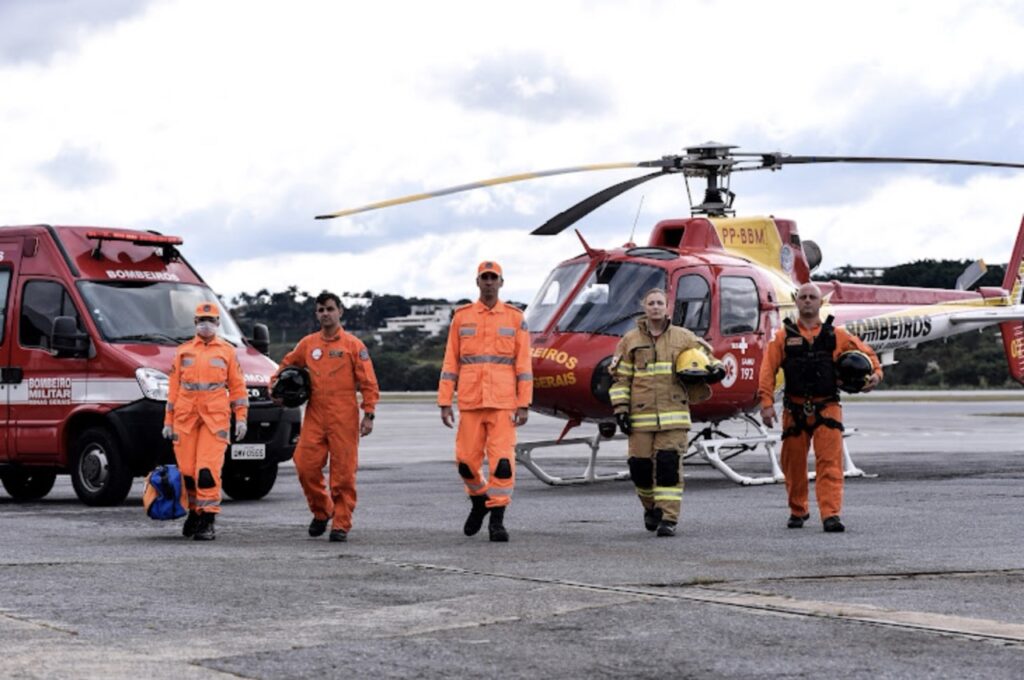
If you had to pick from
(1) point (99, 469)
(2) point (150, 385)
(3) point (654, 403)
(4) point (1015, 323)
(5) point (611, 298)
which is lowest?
(1) point (99, 469)

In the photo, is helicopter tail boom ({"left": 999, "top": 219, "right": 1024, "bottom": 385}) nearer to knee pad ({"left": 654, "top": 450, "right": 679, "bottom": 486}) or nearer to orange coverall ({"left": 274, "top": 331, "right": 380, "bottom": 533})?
knee pad ({"left": 654, "top": 450, "right": 679, "bottom": 486})

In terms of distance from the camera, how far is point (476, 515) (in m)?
11.7

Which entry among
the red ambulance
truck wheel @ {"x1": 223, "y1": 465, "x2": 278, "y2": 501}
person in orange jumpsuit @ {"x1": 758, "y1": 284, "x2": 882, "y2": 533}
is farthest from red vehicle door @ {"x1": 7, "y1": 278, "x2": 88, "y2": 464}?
person in orange jumpsuit @ {"x1": 758, "y1": 284, "x2": 882, "y2": 533}

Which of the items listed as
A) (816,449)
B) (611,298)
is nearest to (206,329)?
(816,449)

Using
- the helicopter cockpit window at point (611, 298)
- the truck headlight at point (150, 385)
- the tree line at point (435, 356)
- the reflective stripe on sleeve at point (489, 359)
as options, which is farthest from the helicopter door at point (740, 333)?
the tree line at point (435, 356)

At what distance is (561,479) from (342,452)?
6.33 meters

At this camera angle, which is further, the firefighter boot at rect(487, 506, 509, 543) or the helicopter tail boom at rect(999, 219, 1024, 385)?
the helicopter tail boom at rect(999, 219, 1024, 385)

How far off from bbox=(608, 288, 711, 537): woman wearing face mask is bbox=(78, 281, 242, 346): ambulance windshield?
5157 mm

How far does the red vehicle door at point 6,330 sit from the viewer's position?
1568cm

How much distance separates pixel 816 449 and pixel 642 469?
1357 millimetres

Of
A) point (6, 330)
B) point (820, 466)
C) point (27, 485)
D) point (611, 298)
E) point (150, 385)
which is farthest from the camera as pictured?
Result: point (27, 485)

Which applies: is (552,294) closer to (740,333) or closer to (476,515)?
(740,333)

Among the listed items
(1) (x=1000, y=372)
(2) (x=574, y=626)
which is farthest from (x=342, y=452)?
(1) (x=1000, y=372)

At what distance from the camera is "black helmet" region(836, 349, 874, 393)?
12.3 m
